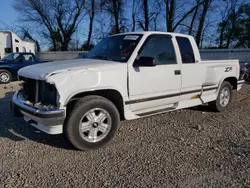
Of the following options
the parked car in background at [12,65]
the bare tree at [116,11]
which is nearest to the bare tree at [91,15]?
the bare tree at [116,11]

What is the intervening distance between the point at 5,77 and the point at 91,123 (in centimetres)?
922

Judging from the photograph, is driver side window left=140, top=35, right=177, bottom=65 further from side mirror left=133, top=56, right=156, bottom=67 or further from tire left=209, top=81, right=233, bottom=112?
tire left=209, top=81, right=233, bottom=112

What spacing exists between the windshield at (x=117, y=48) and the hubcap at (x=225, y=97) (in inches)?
114

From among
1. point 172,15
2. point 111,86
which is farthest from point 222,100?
point 172,15

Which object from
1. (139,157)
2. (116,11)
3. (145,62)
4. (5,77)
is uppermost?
(116,11)

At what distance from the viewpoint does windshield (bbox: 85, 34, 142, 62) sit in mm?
3730

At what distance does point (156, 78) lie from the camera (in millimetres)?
3807

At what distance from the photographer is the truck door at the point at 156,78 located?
3.61 meters

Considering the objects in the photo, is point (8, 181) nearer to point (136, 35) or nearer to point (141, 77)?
point (141, 77)

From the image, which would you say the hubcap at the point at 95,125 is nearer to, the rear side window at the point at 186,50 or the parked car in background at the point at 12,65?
the rear side window at the point at 186,50

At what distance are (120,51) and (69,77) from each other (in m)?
1.29

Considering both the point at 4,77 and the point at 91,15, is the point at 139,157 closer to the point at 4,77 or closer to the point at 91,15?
the point at 4,77

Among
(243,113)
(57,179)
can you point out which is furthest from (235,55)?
(57,179)

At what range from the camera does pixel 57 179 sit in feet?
8.36
